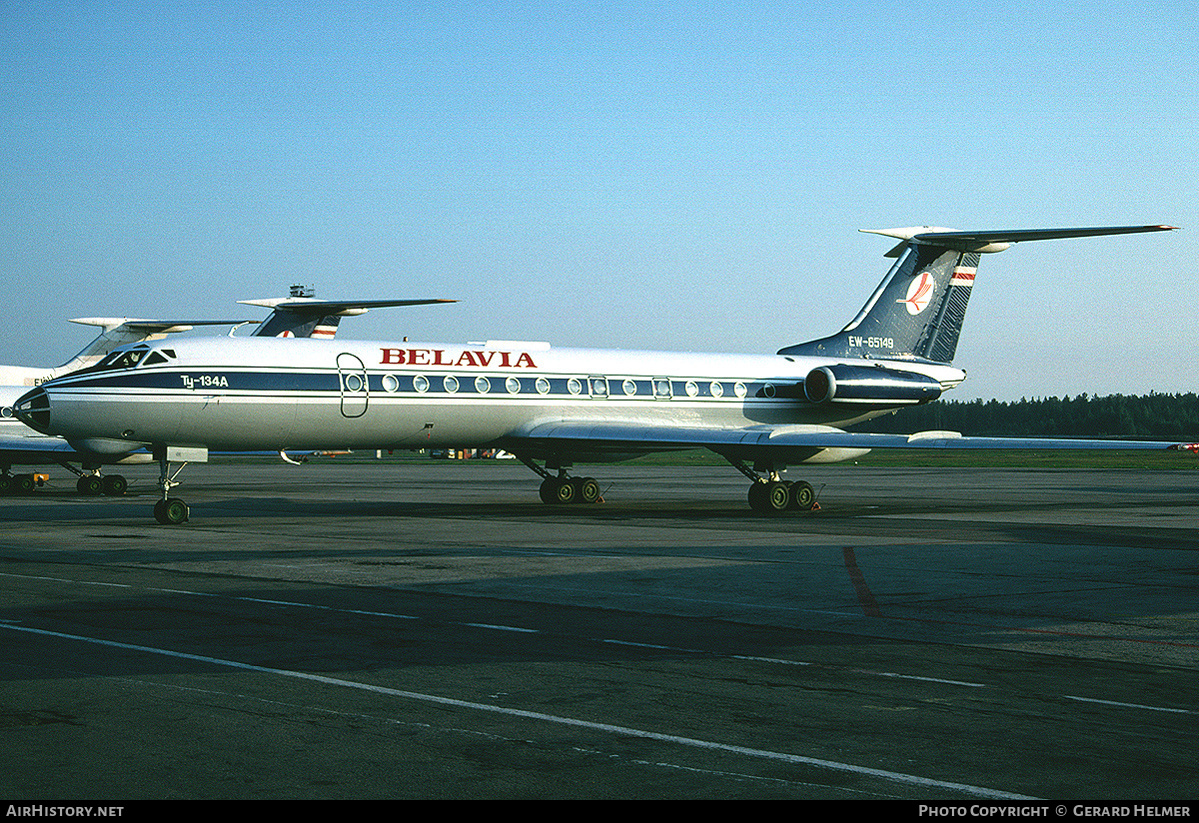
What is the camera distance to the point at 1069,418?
12988cm

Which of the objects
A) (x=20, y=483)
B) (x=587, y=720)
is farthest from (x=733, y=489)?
(x=587, y=720)

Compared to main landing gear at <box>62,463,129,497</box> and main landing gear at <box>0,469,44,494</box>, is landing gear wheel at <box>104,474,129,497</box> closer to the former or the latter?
main landing gear at <box>62,463,129,497</box>

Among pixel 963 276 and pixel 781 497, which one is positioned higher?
pixel 963 276

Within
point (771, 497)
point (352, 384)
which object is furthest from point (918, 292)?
point (352, 384)

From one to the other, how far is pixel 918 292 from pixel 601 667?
2369 cm

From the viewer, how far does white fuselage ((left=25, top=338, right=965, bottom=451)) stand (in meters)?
21.4

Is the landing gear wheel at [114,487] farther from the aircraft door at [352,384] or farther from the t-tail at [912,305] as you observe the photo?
the t-tail at [912,305]

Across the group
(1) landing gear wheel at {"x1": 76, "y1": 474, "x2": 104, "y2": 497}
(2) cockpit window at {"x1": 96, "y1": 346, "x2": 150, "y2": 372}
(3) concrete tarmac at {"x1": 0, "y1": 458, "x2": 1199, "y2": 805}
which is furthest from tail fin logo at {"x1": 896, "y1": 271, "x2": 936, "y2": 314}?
(1) landing gear wheel at {"x1": 76, "y1": 474, "x2": 104, "y2": 497}

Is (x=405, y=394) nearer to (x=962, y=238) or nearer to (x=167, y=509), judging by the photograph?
(x=167, y=509)

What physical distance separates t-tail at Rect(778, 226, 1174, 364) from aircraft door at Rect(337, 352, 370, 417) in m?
11.9

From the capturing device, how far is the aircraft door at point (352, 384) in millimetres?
23391

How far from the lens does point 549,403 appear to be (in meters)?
26.0
